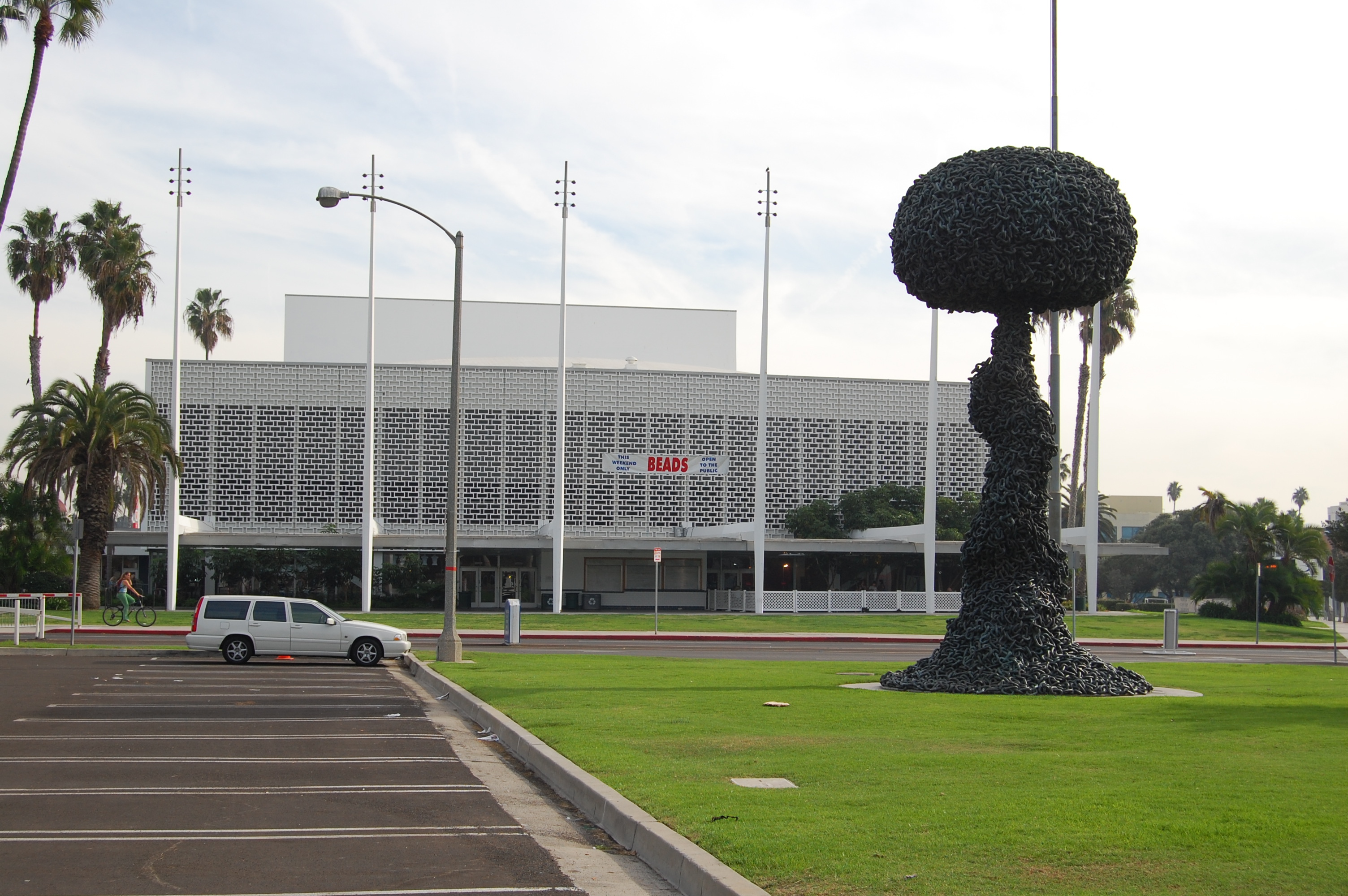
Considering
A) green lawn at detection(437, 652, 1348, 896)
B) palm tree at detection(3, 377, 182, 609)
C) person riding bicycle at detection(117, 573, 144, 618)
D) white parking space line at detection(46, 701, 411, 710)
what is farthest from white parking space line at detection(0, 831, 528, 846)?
palm tree at detection(3, 377, 182, 609)

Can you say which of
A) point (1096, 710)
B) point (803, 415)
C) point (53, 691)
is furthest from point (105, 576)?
point (1096, 710)

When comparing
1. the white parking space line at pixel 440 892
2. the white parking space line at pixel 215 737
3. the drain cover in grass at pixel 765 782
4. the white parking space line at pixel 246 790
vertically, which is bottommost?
the white parking space line at pixel 215 737

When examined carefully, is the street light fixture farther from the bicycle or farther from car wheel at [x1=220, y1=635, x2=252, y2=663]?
the bicycle

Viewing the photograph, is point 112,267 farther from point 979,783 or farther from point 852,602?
point 979,783

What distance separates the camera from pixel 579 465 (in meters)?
57.2

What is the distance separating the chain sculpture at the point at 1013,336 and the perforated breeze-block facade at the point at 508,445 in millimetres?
37944

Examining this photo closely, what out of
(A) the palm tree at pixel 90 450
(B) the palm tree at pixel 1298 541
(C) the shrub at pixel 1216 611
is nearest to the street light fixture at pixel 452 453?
(A) the palm tree at pixel 90 450

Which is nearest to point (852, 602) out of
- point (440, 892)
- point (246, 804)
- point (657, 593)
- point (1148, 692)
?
point (657, 593)

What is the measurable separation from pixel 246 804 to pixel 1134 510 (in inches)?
5485

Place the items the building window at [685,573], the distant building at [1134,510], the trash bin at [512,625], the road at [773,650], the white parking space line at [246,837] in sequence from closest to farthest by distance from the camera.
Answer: the white parking space line at [246,837]
the road at [773,650]
the trash bin at [512,625]
the building window at [685,573]
the distant building at [1134,510]

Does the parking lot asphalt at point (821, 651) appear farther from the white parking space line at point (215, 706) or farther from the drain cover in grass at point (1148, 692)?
the white parking space line at point (215, 706)

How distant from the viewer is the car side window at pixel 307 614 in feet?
82.7

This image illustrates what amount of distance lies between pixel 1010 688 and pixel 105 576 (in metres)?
46.4

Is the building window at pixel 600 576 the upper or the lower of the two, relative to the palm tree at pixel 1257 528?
lower
